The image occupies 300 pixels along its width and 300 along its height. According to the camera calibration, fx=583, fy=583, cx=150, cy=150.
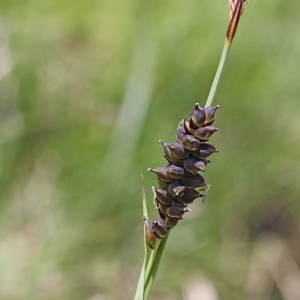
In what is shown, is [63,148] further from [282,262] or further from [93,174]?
[282,262]

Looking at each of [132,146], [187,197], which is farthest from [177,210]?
[132,146]

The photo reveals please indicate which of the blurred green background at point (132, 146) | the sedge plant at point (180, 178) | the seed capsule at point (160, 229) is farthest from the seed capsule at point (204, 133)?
the blurred green background at point (132, 146)

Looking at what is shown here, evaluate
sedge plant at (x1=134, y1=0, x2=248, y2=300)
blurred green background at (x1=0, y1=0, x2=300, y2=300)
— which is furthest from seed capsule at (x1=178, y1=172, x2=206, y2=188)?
blurred green background at (x1=0, y1=0, x2=300, y2=300)

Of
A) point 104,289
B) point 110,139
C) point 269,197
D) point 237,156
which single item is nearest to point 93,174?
point 110,139

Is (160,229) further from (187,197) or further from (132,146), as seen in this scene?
(132,146)

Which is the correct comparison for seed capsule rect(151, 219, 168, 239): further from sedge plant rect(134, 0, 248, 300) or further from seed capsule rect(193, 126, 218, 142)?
seed capsule rect(193, 126, 218, 142)

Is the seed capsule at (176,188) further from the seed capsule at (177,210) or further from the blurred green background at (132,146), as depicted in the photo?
the blurred green background at (132,146)
